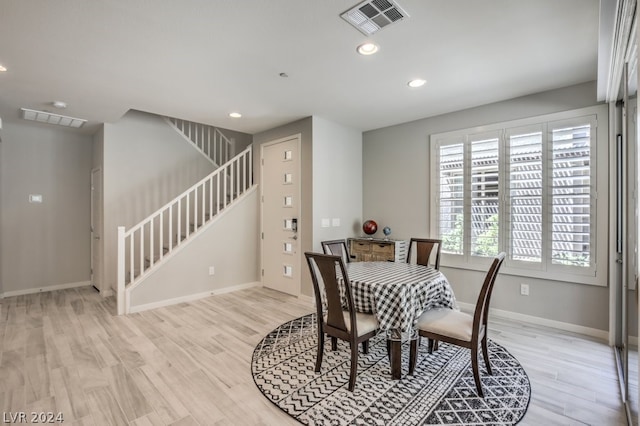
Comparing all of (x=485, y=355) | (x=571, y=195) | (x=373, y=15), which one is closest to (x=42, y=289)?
→ (x=373, y=15)

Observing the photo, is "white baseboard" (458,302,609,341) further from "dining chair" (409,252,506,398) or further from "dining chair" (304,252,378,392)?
"dining chair" (304,252,378,392)

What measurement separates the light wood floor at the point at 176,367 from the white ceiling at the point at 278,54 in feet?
8.76

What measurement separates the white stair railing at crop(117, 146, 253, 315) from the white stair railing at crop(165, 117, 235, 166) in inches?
32.0

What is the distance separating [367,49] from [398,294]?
2031mm

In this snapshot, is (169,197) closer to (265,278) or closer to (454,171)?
(265,278)

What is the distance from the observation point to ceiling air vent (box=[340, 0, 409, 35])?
6.59 ft

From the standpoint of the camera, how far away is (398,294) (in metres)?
2.31

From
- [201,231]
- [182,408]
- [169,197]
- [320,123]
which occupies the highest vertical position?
[320,123]

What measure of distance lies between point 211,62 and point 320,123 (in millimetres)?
2028

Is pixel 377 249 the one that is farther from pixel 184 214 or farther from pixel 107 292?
pixel 107 292

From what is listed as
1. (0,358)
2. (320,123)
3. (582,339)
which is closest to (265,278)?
(320,123)

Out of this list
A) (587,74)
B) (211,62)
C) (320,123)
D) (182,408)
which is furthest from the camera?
(320,123)

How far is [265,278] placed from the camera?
17.4ft

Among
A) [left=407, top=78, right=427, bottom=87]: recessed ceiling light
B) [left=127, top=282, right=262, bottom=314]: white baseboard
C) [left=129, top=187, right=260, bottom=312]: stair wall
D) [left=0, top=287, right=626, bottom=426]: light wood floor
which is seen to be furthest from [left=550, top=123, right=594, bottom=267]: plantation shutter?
[left=127, top=282, right=262, bottom=314]: white baseboard
